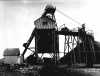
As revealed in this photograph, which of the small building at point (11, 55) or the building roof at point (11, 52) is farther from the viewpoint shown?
the building roof at point (11, 52)

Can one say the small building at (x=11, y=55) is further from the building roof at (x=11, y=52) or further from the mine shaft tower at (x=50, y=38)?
the mine shaft tower at (x=50, y=38)

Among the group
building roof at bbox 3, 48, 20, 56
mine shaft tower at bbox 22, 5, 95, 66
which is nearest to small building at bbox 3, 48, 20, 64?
building roof at bbox 3, 48, 20, 56

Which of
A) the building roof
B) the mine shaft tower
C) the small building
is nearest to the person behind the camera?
the mine shaft tower

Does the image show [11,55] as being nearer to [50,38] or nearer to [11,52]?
[11,52]

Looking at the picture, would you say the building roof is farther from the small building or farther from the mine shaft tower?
the mine shaft tower

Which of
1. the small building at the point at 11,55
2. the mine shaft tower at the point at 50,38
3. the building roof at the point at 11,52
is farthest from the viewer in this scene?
the building roof at the point at 11,52

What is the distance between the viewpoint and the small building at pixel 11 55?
200ft

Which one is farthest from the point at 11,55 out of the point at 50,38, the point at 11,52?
the point at 50,38

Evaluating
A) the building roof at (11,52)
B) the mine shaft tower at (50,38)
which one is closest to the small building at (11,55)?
the building roof at (11,52)

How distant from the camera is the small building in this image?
60987 mm

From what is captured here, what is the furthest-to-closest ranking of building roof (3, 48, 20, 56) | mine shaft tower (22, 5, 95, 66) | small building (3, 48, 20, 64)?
building roof (3, 48, 20, 56) → small building (3, 48, 20, 64) → mine shaft tower (22, 5, 95, 66)

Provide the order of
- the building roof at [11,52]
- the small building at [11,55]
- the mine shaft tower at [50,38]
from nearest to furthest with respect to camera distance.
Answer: the mine shaft tower at [50,38] < the small building at [11,55] < the building roof at [11,52]

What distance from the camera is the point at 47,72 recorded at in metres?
34.2

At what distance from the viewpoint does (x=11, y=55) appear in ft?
204
